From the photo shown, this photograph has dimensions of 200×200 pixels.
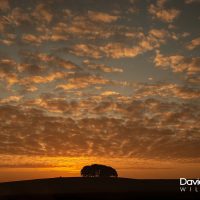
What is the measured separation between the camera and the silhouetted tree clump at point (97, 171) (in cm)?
10938

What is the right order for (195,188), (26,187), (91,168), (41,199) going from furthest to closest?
1. (91,168)
2. (26,187)
3. (195,188)
4. (41,199)

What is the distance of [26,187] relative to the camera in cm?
7144

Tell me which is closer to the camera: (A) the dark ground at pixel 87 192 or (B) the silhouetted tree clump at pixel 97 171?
(A) the dark ground at pixel 87 192

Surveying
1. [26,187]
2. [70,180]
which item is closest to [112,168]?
[70,180]

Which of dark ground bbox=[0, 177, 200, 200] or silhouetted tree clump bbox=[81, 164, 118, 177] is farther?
silhouetted tree clump bbox=[81, 164, 118, 177]

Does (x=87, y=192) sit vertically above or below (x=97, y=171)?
below

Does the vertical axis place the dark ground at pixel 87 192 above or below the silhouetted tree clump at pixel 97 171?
below

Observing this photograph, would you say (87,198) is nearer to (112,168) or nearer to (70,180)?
(70,180)

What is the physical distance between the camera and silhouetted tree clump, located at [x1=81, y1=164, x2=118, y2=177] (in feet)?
359

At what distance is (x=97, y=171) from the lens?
360 feet

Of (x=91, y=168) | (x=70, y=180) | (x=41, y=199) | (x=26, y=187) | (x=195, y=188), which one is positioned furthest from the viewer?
(x=91, y=168)

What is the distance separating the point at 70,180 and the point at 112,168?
36.6 m

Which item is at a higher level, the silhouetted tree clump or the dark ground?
the silhouetted tree clump

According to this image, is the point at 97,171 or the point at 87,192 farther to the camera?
the point at 97,171
